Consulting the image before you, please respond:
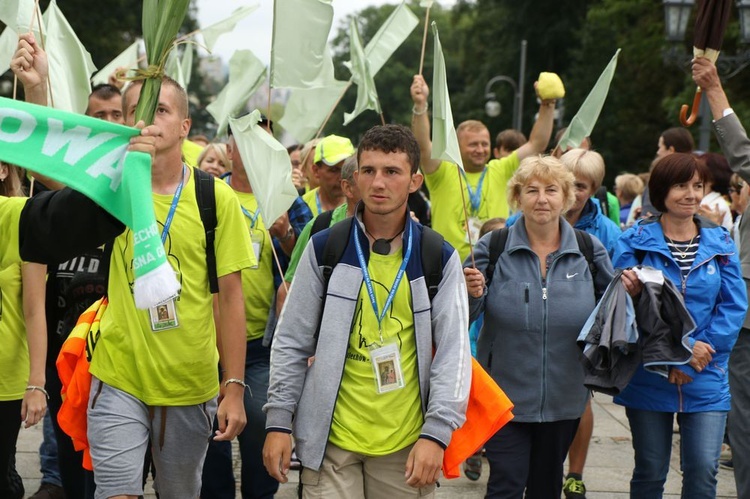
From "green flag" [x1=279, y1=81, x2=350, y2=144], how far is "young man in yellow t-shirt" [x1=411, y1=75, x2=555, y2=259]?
21.8 inches

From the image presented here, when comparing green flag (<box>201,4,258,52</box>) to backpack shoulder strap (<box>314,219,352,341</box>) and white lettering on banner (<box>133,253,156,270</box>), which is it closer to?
backpack shoulder strap (<box>314,219,352,341</box>)

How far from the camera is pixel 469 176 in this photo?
815cm

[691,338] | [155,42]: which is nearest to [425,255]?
[155,42]

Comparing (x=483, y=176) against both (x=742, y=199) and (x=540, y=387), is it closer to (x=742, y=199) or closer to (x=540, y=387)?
(x=742, y=199)

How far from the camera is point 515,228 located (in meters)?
5.30

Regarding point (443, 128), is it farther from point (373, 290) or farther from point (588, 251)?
point (373, 290)

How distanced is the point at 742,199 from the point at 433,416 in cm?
446

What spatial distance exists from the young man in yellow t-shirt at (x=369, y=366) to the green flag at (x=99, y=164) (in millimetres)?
1244

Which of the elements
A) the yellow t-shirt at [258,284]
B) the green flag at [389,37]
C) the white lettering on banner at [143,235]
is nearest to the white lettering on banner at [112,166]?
the white lettering on banner at [143,235]

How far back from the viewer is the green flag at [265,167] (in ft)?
17.9

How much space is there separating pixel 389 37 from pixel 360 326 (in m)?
4.65

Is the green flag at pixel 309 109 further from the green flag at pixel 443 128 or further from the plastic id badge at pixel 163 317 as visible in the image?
the plastic id badge at pixel 163 317

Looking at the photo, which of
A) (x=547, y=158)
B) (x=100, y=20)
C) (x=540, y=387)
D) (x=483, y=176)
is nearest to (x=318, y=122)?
(x=483, y=176)

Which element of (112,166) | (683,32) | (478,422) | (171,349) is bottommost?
(478,422)
